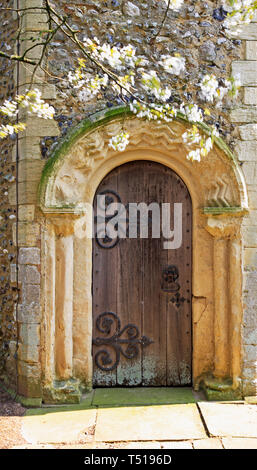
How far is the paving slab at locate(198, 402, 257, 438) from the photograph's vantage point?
2.92 metres

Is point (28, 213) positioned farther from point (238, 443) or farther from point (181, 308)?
point (238, 443)

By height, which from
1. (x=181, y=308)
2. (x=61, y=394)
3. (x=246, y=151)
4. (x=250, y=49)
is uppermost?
(x=250, y=49)

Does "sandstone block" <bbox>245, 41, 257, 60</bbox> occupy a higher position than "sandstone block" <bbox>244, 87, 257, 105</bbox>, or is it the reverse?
"sandstone block" <bbox>245, 41, 257, 60</bbox>

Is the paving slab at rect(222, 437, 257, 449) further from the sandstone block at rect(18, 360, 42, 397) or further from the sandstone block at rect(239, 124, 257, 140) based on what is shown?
the sandstone block at rect(239, 124, 257, 140)

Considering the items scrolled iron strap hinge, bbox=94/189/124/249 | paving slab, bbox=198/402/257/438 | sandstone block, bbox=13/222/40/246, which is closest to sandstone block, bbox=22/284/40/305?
sandstone block, bbox=13/222/40/246

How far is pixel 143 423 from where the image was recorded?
9.99 feet

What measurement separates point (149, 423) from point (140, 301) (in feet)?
3.54

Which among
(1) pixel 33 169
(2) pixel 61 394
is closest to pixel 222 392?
(2) pixel 61 394

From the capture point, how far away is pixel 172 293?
12.3 ft

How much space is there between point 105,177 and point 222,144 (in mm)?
1119

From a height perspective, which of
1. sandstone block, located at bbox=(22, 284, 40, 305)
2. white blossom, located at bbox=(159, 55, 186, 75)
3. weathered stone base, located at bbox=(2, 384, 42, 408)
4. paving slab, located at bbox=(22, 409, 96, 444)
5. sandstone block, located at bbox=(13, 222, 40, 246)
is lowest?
paving slab, located at bbox=(22, 409, 96, 444)

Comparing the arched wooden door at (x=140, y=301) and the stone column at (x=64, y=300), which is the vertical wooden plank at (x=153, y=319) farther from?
the stone column at (x=64, y=300)

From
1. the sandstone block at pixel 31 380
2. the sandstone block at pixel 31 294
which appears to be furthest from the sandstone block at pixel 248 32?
the sandstone block at pixel 31 380
